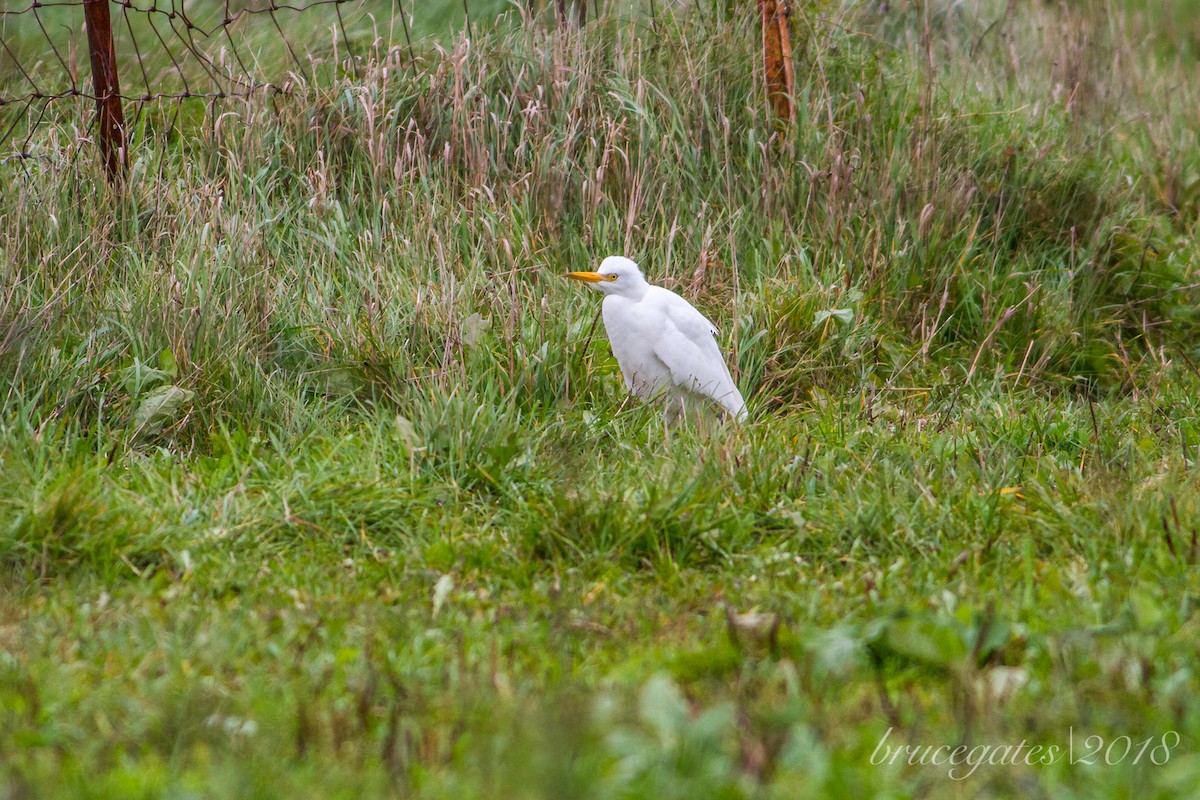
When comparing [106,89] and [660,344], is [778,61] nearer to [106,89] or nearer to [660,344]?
[660,344]

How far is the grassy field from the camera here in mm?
2080

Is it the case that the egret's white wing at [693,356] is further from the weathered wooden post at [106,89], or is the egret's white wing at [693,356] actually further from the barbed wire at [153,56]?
the weathered wooden post at [106,89]

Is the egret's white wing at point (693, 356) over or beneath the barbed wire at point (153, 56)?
beneath

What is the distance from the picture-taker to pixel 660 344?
3.82m

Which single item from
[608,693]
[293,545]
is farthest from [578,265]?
[608,693]

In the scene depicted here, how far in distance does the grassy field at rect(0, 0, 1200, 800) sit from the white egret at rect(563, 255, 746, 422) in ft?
0.41

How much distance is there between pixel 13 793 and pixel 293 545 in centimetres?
130

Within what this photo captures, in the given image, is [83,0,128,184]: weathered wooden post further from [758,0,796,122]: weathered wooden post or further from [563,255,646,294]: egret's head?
[758,0,796,122]: weathered wooden post

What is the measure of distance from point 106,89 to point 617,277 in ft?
6.71

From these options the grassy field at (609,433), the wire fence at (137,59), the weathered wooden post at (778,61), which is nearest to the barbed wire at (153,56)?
the wire fence at (137,59)

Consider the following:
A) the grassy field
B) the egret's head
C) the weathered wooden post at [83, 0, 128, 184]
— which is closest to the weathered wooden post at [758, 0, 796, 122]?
the grassy field

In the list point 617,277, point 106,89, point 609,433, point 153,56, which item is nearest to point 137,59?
point 153,56

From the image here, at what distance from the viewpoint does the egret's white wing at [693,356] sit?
3824 mm

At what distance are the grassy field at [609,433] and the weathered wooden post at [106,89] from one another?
9cm
